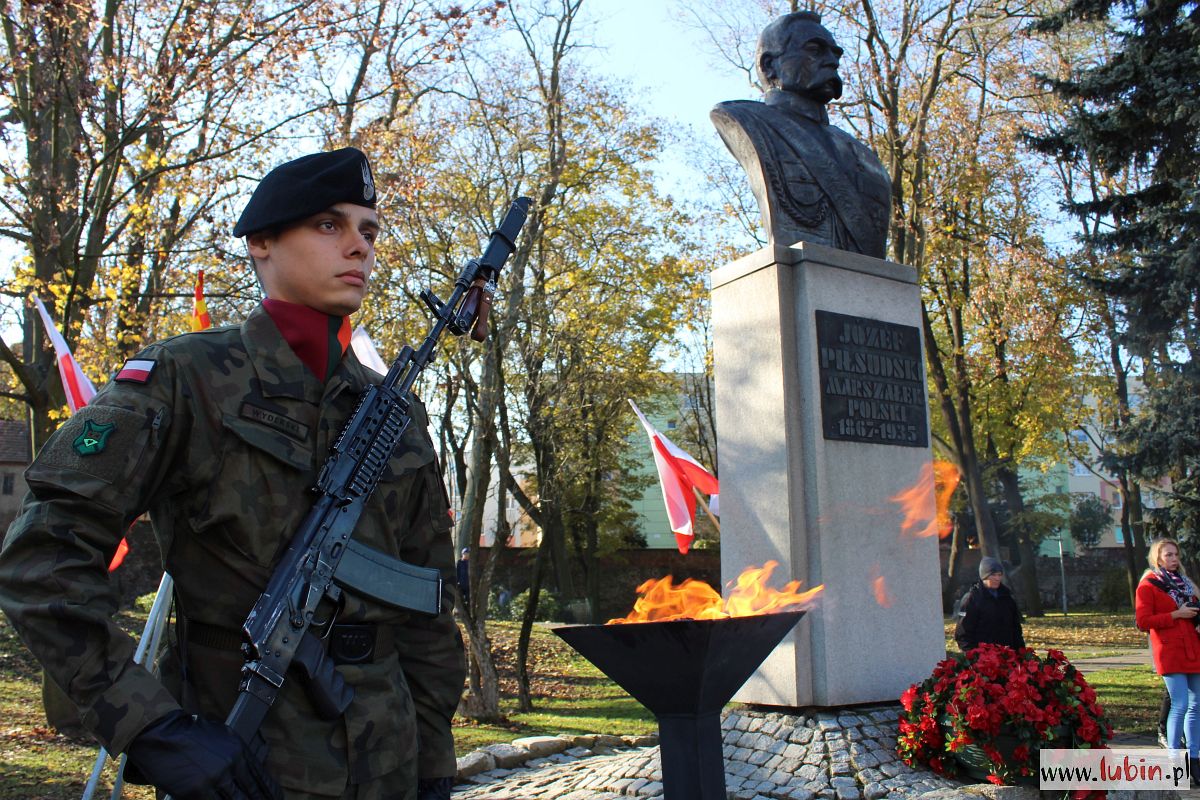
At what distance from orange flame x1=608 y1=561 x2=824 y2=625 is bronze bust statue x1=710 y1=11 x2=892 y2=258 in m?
2.44

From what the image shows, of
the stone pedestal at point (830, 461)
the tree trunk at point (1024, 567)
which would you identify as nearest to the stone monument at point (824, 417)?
the stone pedestal at point (830, 461)

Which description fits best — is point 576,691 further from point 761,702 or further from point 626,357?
point 761,702

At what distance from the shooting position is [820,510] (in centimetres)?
660

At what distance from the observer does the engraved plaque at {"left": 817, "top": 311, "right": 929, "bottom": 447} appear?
6852 millimetres

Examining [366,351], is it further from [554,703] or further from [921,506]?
[554,703]

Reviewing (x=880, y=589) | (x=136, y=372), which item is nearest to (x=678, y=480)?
(x=880, y=589)

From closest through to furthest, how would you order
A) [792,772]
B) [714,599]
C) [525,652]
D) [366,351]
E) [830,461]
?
[714,599] < [792,772] < [830,461] < [366,351] < [525,652]

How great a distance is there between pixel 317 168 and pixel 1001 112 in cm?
2122

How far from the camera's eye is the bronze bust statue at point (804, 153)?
7473mm

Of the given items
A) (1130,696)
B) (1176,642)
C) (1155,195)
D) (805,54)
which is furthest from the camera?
(1155,195)

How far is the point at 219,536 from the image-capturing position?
222cm

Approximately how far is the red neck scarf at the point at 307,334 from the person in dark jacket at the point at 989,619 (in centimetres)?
815

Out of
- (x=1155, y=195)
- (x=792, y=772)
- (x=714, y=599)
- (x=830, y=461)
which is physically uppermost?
(x=1155, y=195)

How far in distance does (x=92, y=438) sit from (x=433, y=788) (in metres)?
1.17
